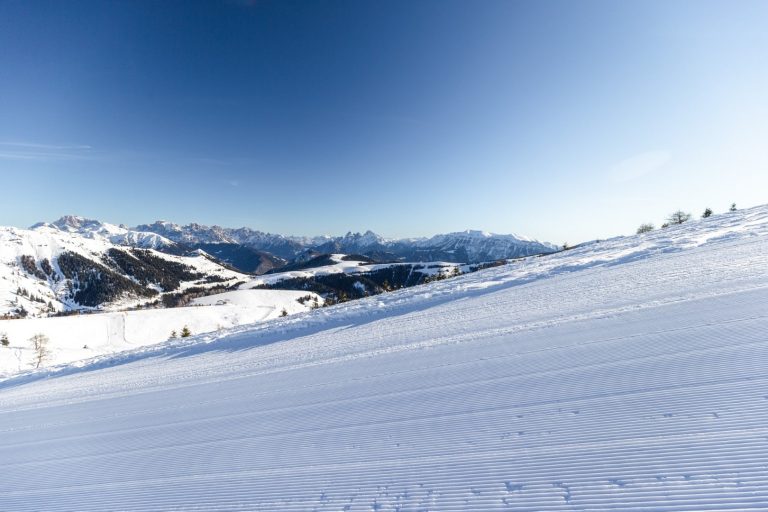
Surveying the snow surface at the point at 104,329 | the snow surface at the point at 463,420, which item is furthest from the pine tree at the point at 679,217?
the snow surface at the point at 104,329

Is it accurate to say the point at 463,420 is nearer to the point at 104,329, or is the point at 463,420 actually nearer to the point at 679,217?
the point at 679,217

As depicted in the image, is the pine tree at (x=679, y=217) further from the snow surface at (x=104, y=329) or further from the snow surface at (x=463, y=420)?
the snow surface at (x=104, y=329)

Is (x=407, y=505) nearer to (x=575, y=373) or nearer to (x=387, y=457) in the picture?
(x=387, y=457)

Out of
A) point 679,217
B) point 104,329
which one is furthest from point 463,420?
point 104,329

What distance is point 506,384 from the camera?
22.3ft

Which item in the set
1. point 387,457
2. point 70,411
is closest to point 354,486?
point 387,457

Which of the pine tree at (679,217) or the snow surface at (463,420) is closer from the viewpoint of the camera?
the snow surface at (463,420)

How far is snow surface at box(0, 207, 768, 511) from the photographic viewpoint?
13.6 feet

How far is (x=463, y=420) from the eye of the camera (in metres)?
5.91

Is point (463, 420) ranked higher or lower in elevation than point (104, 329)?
lower

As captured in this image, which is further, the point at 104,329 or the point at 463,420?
the point at 104,329

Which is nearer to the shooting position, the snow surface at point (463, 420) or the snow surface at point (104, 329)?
the snow surface at point (463, 420)

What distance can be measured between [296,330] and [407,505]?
15.3 meters

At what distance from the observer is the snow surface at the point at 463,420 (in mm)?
4160
